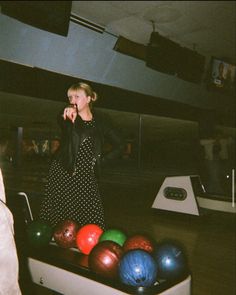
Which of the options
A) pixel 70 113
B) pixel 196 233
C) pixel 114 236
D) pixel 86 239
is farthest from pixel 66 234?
pixel 196 233

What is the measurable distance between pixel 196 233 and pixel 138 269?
8.93ft

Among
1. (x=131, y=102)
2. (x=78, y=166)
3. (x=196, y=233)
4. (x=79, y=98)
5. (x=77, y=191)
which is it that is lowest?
(x=196, y=233)

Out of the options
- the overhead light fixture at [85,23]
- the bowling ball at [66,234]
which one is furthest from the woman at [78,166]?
the overhead light fixture at [85,23]

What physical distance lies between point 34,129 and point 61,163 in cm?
1687

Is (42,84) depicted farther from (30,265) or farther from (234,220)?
(30,265)

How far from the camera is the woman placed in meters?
2.12

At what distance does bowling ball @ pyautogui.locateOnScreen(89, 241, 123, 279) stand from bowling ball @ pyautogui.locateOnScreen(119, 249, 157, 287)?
8 centimetres

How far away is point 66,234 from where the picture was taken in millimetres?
2029

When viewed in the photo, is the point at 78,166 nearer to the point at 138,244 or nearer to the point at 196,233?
the point at 138,244

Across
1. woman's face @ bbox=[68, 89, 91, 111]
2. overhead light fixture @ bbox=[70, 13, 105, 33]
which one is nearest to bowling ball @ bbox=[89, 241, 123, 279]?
woman's face @ bbox=[68, 89, 91, 111]

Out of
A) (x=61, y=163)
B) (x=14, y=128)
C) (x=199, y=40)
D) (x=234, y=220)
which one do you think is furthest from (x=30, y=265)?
(x=14, y=128)

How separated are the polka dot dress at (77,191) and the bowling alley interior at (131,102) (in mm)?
79

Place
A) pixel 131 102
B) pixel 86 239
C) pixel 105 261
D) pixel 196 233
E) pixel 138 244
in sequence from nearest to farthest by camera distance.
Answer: pixel 105 261 → pixel 138 244 → pixel 86 239 → pixel 196 233 → pixel 131 102

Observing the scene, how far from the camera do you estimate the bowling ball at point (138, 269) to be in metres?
1.56
